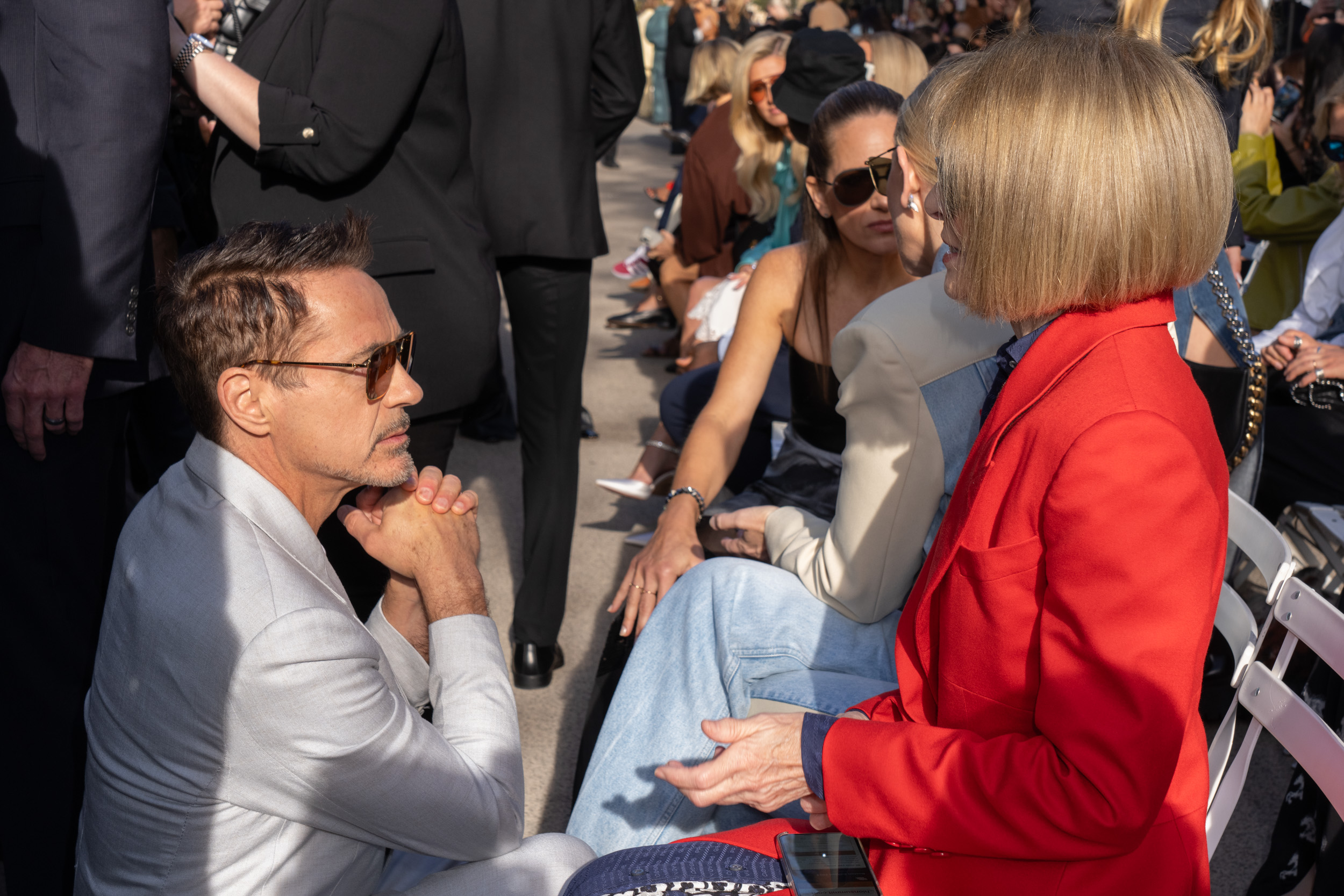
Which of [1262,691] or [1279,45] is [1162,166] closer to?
[1262,691]

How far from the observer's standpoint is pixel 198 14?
2547 mm

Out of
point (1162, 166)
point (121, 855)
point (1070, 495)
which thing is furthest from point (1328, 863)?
point (121, 855)

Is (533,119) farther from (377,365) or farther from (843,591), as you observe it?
(843,591)

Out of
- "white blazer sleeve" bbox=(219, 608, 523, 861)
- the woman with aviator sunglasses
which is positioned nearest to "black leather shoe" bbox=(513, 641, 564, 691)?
the woman with aviator sunglasses

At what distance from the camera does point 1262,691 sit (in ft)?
5.72

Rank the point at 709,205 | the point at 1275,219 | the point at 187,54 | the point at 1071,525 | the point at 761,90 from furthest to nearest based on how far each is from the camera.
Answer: the point at 709,205
the point at 761,90
the point at 1275,219
the point at 187,54
the point at 1071,525

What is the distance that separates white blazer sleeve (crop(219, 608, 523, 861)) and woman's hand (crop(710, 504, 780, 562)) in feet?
2.74

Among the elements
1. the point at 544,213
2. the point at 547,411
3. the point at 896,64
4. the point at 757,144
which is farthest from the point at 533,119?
the point at 896,64

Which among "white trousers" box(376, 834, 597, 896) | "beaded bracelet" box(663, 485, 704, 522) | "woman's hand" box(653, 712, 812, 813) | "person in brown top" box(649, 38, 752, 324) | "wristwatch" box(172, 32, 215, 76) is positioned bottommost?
"person in brown top" box(649, 38, 752, 324)

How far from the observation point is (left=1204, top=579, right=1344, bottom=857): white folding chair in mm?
1563

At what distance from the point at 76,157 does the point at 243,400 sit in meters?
0.76

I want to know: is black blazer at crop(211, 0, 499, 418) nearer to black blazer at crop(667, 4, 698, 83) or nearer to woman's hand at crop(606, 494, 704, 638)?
woman's hand at crop(606, 494, 704, 638)

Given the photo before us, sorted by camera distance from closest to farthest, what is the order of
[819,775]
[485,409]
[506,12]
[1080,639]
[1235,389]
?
1. [1080,639]
2. [819,775]
3. [1235,389]
4. [506,12]
5. [485,409]

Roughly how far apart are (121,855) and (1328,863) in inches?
77.5
